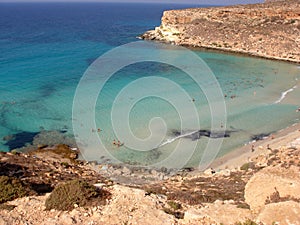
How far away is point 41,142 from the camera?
857 inches

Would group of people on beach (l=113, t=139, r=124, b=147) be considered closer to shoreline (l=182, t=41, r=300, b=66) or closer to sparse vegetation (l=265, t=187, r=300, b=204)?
sparse vegetation (l=265, t=187, r=300, b=204)

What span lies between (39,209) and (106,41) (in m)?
60.0

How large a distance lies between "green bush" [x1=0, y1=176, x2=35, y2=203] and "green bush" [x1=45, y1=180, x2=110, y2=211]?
53.8 inches

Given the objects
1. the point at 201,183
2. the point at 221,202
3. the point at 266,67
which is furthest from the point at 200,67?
the point at 221,202

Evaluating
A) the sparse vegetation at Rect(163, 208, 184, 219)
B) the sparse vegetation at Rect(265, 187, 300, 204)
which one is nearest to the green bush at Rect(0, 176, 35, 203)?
the sparse vegetation at Rect(163, 208, 184, 219)

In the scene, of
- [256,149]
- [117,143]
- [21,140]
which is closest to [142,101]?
[117,143]

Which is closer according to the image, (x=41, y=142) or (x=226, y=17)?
(x=41, y=142)

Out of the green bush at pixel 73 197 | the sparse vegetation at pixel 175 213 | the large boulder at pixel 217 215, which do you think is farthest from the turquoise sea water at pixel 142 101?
the large boulder at pixel 217 215

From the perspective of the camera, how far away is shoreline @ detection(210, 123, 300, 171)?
1923cm

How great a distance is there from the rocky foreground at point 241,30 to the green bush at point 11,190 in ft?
151

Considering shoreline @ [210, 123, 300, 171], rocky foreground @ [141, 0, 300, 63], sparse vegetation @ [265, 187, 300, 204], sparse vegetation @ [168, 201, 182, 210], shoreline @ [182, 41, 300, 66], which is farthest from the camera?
rocky foreground @ [141, 0, 300, 63]

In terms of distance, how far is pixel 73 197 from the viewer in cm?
980

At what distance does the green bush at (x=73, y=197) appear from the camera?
378 inches

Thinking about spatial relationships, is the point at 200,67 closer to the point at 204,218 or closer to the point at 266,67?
the point at 266,67
